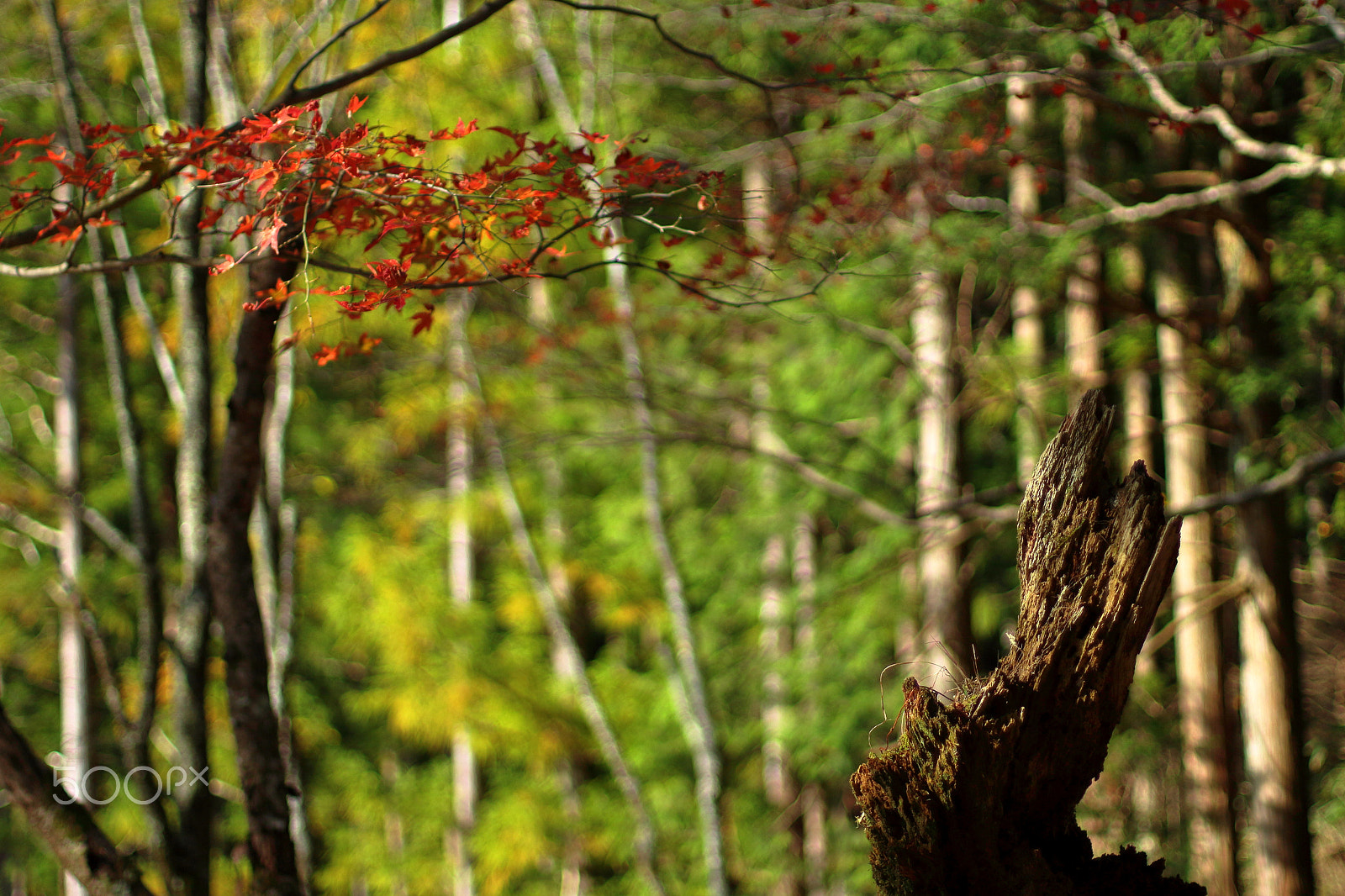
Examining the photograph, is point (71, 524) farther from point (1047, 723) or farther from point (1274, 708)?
point (1274, 708)

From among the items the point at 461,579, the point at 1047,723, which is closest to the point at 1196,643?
the point at 1047,723

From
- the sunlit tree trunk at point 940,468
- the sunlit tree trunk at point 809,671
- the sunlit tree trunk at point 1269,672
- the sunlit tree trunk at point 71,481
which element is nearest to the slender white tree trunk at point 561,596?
the sunlit tree trunk at point 809,671

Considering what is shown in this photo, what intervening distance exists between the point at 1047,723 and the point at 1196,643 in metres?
5.41

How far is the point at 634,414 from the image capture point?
820 cm

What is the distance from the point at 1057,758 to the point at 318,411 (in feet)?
37.4

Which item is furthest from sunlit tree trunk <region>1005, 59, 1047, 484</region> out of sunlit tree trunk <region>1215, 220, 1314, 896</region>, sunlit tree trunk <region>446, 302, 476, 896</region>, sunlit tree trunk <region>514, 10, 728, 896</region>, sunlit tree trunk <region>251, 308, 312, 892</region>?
sunlit tree trunk <region>446, 302, 476, 896</region>

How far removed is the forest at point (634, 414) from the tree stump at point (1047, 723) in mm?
50

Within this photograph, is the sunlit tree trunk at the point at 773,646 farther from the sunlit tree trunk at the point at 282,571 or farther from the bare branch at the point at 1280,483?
the bare branch at the point at 1280,483

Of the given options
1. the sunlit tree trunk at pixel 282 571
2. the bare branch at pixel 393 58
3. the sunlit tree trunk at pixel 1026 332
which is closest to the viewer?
the bare branch at pixel 393 58

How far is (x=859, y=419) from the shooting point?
880cm

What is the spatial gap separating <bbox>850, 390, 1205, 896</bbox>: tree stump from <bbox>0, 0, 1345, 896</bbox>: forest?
5 centimetres

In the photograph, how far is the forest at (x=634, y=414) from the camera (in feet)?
9.32

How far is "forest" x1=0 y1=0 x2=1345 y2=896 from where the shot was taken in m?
2.84

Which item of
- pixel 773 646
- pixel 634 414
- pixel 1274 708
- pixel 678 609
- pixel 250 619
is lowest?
pixel 773 646
